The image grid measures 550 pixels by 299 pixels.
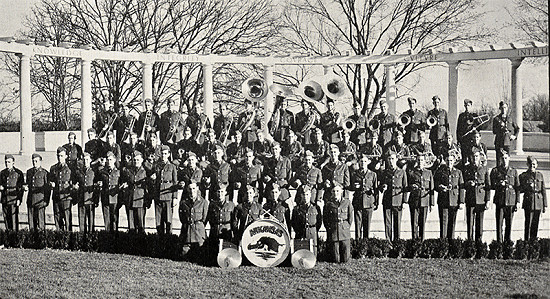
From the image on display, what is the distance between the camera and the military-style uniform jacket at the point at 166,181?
1314 cm

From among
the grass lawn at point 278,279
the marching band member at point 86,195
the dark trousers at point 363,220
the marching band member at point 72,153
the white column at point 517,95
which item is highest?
the white column at point 517,95

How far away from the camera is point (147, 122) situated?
16250mm

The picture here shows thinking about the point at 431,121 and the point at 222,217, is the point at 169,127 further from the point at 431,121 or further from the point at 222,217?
the point at 431,121

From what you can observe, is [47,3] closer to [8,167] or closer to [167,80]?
[167,80]

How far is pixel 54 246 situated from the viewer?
13.3m

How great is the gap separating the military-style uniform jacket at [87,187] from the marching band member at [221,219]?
2.79m

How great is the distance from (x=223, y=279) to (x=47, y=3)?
1949 cm

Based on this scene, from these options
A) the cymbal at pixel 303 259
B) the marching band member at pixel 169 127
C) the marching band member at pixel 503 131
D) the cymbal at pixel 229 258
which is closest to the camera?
the cymbal at pixel 303 259

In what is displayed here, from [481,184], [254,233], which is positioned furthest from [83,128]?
[481,184]

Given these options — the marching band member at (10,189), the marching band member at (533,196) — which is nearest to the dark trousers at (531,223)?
the marching band member at (533,196)

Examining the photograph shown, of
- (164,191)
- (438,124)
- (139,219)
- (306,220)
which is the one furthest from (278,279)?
(438,124)

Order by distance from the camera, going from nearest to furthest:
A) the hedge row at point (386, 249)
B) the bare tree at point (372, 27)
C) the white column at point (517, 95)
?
1. the hedge row at point (386, 249)
2. the white column at point (517, 95)
3. the bare tree at point (372, 27)

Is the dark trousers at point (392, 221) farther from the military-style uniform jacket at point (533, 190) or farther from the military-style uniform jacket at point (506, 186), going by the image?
the military-style uniform jacket at point (533, 190)

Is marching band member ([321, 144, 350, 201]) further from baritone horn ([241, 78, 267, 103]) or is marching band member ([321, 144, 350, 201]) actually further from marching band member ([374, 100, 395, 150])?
baritone horn ([241, 78, 267, 103])
